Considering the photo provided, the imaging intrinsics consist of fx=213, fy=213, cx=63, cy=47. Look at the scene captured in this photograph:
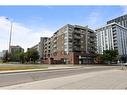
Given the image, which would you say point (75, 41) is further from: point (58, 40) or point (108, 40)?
point (108, 40)

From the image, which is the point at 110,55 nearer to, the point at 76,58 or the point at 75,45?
the point at 76,58

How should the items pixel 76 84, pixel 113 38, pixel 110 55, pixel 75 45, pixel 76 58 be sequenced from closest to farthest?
pixel 76 84, pixel 76 58, pixel 110 55, pixel 75 45, pixel 113 38

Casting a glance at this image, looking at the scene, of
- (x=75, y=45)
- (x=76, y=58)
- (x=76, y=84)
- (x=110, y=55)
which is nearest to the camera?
(x=76, y=84)

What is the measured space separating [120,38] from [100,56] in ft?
151

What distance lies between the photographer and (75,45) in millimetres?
88625

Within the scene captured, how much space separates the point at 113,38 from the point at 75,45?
43546 millimetres

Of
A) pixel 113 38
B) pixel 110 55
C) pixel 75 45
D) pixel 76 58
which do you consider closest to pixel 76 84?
pixel 76 58

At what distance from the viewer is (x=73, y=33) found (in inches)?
3479

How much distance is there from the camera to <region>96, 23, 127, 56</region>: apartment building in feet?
405

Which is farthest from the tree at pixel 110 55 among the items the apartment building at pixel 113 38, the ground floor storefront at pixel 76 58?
the apartment building at pixel 113 38

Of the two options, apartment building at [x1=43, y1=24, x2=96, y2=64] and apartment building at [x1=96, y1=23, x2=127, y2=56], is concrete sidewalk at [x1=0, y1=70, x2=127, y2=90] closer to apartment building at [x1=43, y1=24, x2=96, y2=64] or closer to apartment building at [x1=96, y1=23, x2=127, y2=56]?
apartment building at [x1=43, y1=24, x2=96, y2=64]

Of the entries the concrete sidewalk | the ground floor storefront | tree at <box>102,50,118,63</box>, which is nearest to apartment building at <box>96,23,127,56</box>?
tree at <box>102,50,118,63</box>

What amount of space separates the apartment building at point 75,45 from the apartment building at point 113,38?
3124 centimetres
